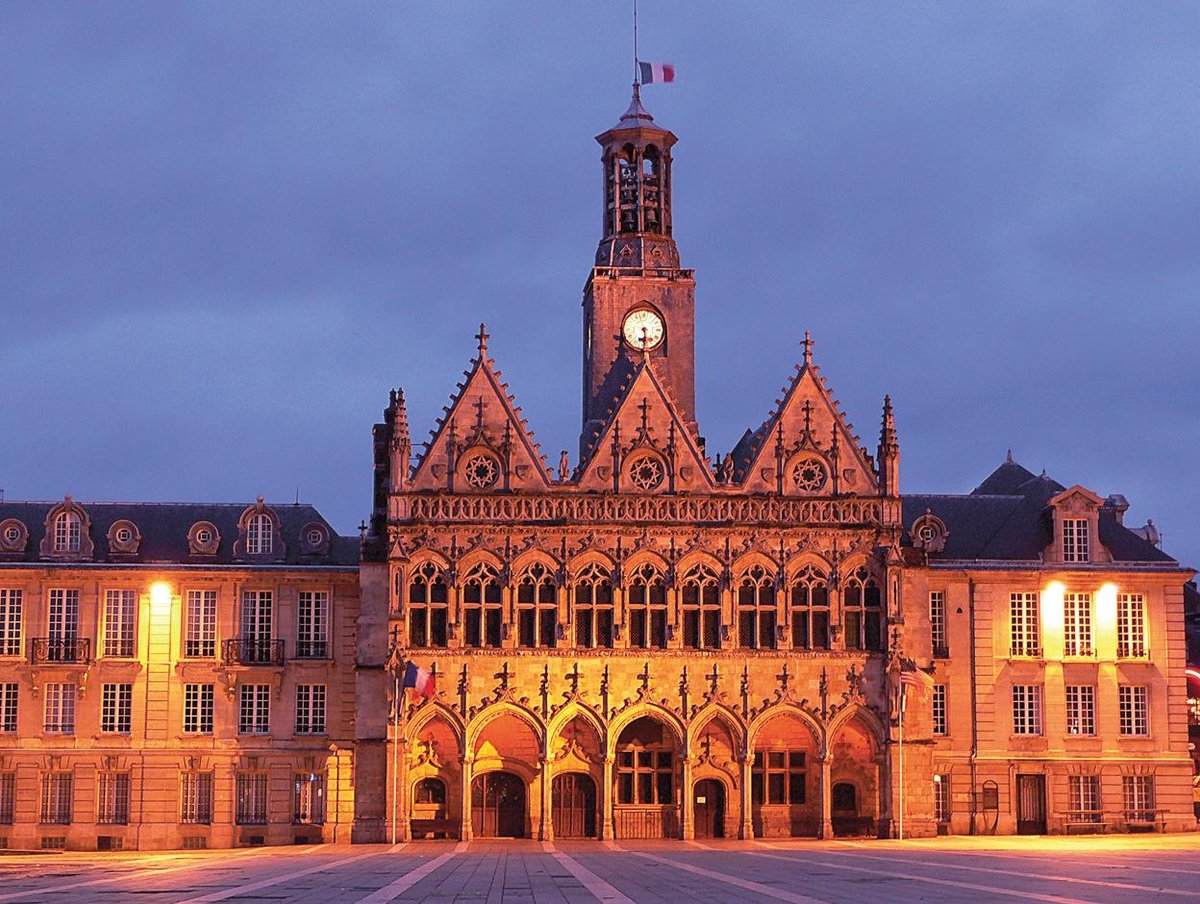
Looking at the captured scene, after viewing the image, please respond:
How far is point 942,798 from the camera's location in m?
85.2

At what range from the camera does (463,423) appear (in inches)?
3265

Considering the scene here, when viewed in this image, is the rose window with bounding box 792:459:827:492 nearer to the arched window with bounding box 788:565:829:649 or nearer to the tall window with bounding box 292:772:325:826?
the arched window with bounding box 788:565:829:649

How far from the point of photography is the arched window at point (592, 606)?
266ft

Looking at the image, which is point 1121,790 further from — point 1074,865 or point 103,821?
point 103,821

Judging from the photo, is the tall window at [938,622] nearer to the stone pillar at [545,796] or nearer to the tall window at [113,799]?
the stone pillar at [545,796]

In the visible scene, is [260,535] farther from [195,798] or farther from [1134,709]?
[1134,709]

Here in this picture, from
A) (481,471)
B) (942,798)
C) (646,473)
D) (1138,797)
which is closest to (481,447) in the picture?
(481,471)

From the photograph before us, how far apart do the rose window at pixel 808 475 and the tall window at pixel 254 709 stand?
24101 mm

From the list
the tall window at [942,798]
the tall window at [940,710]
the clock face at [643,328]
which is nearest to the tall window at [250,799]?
the clock face at [643,328]

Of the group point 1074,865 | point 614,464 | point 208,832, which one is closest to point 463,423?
point 614,464

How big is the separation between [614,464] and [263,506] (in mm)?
15798

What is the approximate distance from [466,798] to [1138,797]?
1150 inches

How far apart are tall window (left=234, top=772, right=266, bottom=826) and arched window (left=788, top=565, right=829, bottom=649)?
76.3ft

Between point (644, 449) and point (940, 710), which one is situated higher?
point (644, 449)
